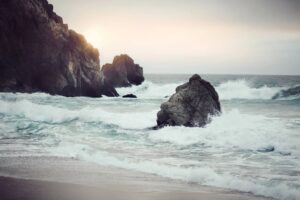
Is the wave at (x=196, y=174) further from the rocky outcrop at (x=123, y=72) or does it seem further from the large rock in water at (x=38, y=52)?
the rocky outcrop at (x=123, y=72)

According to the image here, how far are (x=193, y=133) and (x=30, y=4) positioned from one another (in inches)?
1723

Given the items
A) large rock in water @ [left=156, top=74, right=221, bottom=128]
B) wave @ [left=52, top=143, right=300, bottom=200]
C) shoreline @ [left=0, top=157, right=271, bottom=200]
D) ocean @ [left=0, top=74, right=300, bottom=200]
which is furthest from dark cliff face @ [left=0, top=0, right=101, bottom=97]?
shoreline @ [left=0, top=157, right=271, bottom=200]

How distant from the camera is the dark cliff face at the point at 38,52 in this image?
51875 millimetres

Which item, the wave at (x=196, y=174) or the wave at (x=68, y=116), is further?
the wave at (x=68, y=116)

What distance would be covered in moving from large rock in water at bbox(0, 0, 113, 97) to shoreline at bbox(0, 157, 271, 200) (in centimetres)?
4228

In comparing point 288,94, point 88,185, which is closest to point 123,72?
point 288,94

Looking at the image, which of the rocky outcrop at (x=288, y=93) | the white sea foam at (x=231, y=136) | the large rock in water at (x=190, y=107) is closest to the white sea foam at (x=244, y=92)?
the rocky outcrop at (x=288, y=93)

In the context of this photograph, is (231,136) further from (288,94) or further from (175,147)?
(288,94)

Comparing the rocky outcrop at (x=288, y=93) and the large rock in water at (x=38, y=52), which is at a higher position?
the large rock in water at (x=38, y=52)

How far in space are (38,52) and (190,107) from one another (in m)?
39.0

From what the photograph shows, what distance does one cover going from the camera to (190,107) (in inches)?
734

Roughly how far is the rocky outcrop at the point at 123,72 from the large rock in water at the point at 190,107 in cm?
5872

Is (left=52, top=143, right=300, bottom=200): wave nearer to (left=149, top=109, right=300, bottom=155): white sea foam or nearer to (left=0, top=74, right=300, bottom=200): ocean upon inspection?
(left=0, top=74, right=300, bottom=200): ocean

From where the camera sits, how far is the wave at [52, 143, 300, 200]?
780 centimetres
